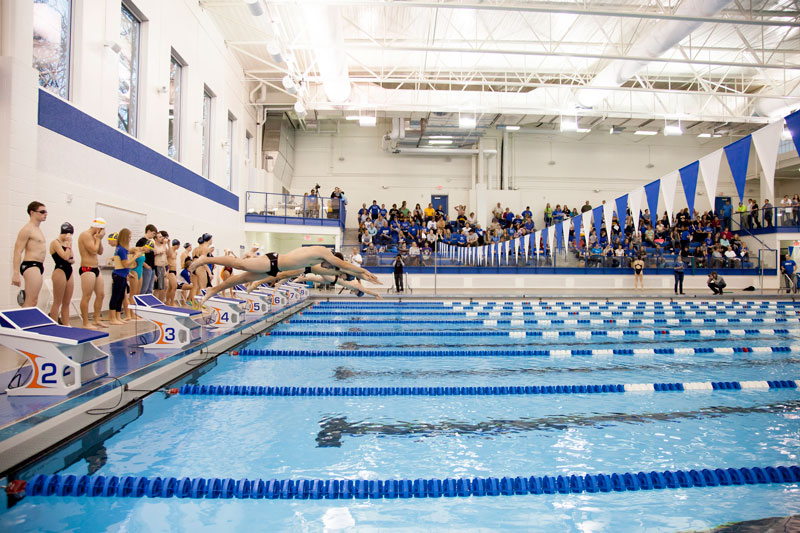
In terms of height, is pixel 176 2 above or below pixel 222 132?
above

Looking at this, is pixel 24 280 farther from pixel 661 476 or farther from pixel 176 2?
pixel 176 2

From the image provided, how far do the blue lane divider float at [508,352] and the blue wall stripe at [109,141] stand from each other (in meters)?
3.75

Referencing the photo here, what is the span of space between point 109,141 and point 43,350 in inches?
215

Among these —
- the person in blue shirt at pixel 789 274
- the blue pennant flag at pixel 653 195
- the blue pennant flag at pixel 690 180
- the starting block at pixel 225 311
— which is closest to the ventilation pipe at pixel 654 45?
the blue pennant flag at pixel 653 195

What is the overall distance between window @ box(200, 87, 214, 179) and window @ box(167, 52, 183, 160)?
171 centimetres

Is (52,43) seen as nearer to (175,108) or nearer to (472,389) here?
(175,108)

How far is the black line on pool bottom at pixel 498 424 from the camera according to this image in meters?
3.33

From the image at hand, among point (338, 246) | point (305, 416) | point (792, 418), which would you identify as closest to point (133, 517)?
point (305, 416)

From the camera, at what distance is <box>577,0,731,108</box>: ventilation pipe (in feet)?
28.5

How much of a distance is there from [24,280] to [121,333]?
123cm

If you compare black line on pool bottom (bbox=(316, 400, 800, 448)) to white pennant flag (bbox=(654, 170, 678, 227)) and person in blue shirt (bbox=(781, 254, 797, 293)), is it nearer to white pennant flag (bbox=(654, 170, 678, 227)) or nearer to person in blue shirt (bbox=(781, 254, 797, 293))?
white pennant flag (bbox=(654, 170, 678, 227))

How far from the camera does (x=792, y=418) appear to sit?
11.9 feet

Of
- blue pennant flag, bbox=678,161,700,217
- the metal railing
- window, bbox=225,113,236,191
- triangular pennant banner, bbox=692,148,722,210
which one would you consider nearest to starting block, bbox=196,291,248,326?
triangular pennant banner, bbox=692,148,722,210

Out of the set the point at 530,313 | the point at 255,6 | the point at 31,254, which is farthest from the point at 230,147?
the point at 31,254
